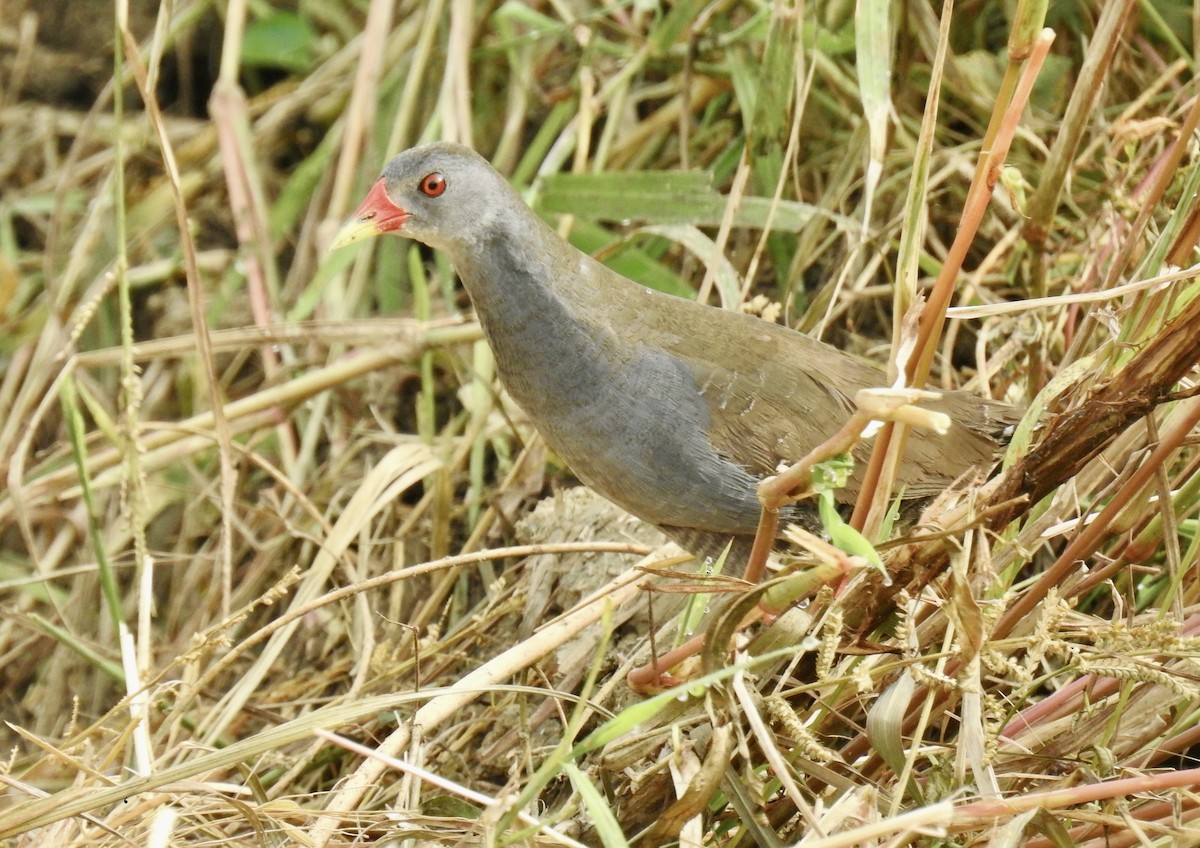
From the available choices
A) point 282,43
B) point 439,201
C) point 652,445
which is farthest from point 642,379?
point 282,43

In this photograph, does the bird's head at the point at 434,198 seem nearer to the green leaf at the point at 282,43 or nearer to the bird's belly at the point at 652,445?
the bird's belly at the point at 652,445

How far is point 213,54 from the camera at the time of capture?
4.32 metres

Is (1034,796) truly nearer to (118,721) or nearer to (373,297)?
(118,721)

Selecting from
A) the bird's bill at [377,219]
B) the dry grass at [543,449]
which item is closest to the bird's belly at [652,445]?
the dry grass at [543,449]

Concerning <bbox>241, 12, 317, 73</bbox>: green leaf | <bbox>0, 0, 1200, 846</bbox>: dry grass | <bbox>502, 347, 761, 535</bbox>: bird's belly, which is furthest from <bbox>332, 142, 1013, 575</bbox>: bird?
<bbox>241, 12, 317, 73</bbox>: green leaf

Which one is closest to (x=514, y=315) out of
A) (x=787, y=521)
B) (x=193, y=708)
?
(x=787, y=521)

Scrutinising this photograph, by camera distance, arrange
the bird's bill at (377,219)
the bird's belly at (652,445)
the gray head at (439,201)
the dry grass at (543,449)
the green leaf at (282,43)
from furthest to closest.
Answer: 1. the green leaf at (282,43)
2. the bird's bill at (377,219)
3. the gray head at (439,201)
4. the bird's belly at (652,445)
5. the dry grass at (543,449)

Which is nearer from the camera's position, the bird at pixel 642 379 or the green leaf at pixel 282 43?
the bird at pixel 642 379

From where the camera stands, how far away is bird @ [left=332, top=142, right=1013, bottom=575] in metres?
2.37

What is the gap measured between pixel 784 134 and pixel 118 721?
1.92 meters

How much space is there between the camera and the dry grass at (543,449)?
169 cm

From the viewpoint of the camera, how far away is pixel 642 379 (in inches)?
94.0

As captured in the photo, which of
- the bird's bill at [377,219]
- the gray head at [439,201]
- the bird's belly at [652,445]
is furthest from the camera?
the bird's bill at [377,219]

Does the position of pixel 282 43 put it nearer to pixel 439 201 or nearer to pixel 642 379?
pixel 439 201
